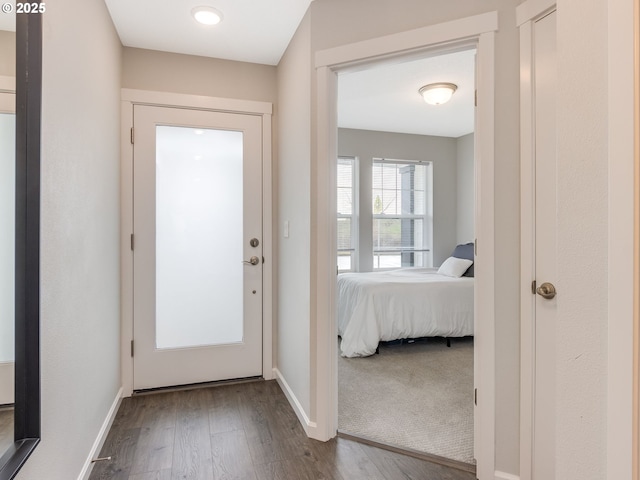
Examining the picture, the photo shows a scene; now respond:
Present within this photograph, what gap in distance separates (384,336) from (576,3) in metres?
3.02

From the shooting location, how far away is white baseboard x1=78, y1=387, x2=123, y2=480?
65.7 inches

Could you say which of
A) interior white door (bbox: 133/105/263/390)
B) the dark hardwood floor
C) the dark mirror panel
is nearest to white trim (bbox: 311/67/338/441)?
the dark hardwood floor

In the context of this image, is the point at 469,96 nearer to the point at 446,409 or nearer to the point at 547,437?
the point at 446,409

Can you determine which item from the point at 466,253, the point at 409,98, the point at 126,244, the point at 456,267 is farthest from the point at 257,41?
the point at 466,253

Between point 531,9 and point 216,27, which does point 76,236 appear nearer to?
point 216,27

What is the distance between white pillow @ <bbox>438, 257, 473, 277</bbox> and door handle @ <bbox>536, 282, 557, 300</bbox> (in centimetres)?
275

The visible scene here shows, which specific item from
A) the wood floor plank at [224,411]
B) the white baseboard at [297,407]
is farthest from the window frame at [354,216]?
the wood floor plank at [224,411]

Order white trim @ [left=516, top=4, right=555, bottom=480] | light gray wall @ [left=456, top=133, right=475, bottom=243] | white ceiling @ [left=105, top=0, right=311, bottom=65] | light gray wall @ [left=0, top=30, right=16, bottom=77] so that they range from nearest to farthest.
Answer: light gray wall @ [left=0, top=30, right=16, bottom=77] → white trim @ [left=516, top=4, right=555, bottom=480] → white ceiling @ [left=105, top=0, right=311, bottom=65] → light gray wall @ [left=456, top=133, right=475, bottom=243]

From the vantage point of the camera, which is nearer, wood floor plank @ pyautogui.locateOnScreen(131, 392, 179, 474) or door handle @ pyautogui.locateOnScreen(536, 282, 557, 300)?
door handle @ pyautogui.locateOnScreen(536, 282, 557, 300)

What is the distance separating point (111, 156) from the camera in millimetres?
2266

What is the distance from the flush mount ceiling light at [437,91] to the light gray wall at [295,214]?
1498mm

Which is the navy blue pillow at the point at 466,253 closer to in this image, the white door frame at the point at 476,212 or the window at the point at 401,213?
the window at the point at 401,213

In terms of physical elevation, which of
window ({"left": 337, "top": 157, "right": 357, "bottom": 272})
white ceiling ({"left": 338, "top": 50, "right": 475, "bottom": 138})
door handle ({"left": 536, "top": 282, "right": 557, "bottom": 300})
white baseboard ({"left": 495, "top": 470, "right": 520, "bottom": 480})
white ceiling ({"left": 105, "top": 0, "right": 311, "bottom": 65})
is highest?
white ceiling ({"left": 338, "top": 50, "right": 475, "bottom": 138})

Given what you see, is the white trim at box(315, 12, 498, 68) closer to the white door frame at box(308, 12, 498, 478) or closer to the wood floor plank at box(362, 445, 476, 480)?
the white door frame at box(308, 12, 498, 478)
